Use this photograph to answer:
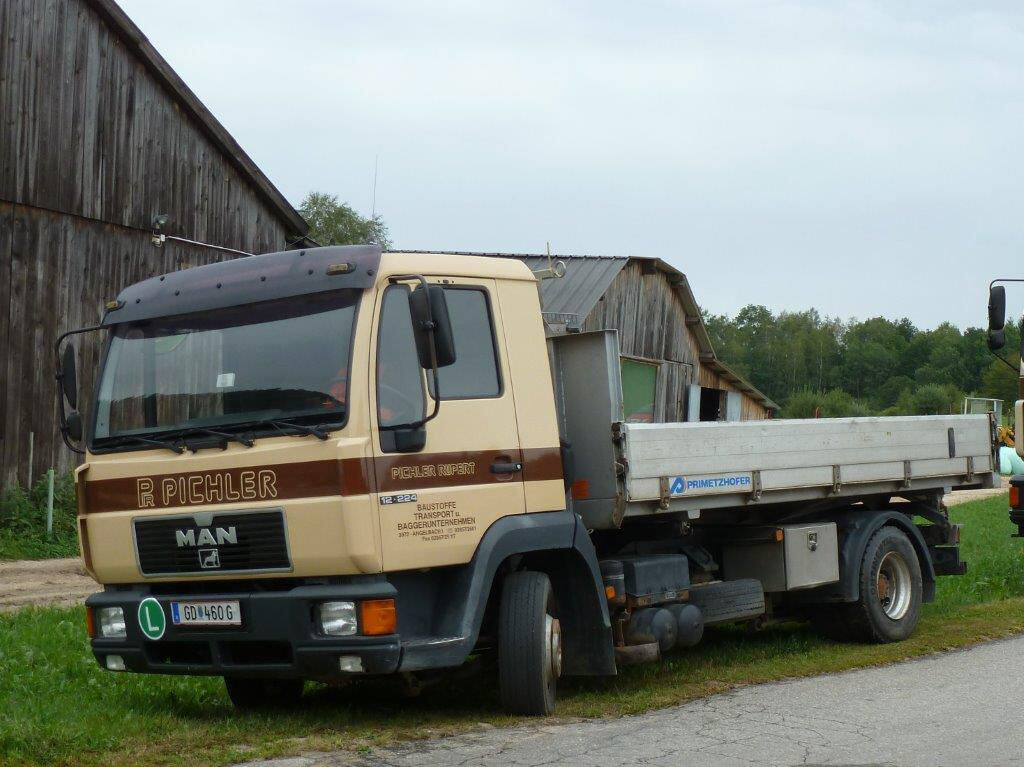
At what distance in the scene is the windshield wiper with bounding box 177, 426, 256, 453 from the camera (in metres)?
7.14

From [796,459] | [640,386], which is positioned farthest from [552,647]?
[640,386]

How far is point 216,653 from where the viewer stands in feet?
24.0

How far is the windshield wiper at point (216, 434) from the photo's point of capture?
281 inches

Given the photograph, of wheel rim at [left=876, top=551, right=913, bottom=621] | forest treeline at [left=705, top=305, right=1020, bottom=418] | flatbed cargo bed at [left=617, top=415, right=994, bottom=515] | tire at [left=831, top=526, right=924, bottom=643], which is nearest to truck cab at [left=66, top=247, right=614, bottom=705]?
flatbed cargo bed at [left=617, top=415, right=994, bottom=515]

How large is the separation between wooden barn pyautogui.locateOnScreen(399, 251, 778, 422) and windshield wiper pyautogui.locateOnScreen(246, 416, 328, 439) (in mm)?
19834

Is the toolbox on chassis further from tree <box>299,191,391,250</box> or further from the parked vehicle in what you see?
tree <box>299,191,391,250</box>

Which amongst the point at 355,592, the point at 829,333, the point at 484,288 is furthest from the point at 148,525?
the point at 829,333

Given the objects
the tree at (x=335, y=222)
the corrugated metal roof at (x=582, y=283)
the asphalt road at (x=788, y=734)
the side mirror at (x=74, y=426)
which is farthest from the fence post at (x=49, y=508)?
the tree at (x=335, y=222)

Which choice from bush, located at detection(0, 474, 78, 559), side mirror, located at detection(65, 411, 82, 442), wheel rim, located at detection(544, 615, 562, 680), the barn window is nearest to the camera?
wheel rim, located at detection(544, 615, 562, 680)

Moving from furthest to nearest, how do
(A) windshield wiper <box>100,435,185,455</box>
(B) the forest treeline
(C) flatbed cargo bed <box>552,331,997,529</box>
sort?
(B) the forest treeline → (C) flatbed cargo bed <box>552,331,997,529</box> → (A) windshield wiper <box>100,435,185,455</box>

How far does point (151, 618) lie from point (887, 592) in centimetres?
624

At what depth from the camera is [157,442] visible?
294 inches

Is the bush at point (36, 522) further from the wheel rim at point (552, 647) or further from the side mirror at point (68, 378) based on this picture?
the wheel rim at point (552, 647)

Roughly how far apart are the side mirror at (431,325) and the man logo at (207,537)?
55.1 inches
